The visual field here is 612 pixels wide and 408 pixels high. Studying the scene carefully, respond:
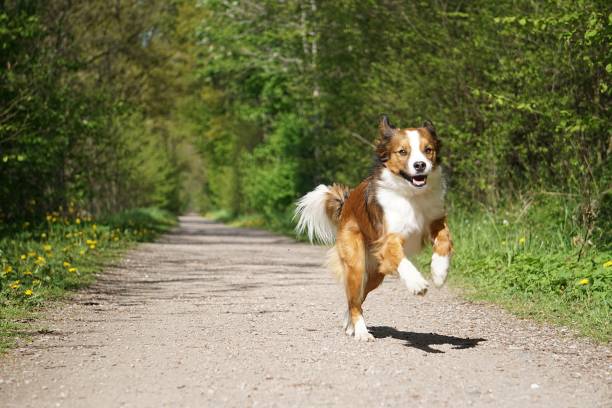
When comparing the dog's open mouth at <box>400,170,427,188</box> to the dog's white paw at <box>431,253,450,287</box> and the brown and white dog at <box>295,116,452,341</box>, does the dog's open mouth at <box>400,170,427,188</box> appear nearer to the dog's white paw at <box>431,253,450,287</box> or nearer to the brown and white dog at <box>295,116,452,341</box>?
the brown and white dog at <box>295,116,452,341</box>

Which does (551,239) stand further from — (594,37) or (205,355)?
(205,355)

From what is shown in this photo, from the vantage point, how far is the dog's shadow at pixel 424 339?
244 inches

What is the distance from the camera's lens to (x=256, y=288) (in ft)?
34.0

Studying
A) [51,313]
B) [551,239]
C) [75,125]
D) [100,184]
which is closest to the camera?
[51,313]

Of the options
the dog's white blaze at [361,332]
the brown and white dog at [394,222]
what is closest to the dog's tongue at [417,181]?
the brown and white dog at [394,222]

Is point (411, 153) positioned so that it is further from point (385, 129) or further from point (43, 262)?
point (43, 262)

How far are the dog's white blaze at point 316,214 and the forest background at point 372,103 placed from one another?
2147 mm

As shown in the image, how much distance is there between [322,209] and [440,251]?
4.95 feet

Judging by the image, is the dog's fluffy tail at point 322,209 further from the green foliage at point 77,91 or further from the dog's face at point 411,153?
the green foliage at point 77,91

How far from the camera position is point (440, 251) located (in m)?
6.17

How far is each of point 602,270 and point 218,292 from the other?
14.8 feet

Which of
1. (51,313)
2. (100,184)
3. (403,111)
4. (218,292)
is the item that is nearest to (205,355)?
(51,313)

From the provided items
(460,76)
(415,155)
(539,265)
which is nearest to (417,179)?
(415,155)

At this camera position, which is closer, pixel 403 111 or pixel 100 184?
pixel 403 111
